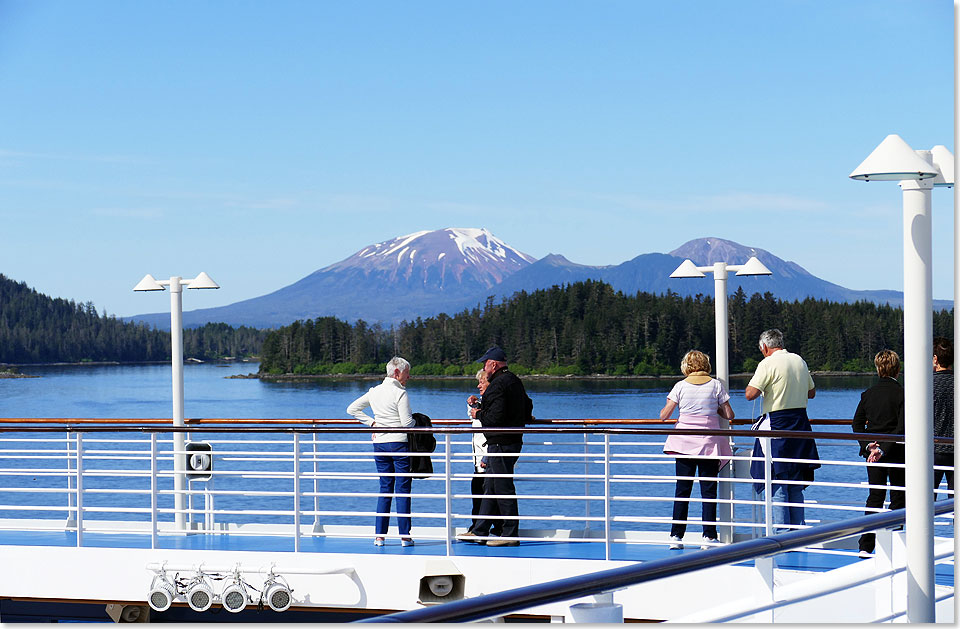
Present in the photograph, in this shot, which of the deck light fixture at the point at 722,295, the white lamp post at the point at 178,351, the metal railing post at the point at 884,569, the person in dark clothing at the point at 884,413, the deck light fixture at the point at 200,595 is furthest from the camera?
the white lamp post at the point at 178,351

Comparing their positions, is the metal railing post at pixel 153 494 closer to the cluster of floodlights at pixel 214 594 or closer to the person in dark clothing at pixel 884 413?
the cluster of floodlights at pixel 214 594

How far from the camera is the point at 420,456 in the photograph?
7523 millimetres

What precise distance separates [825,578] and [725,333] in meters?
4.40

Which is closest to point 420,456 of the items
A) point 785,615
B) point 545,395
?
point 785,615

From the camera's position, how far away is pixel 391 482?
25.1 ft

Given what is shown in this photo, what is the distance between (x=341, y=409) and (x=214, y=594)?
66.3m

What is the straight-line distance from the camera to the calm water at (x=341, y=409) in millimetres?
33688

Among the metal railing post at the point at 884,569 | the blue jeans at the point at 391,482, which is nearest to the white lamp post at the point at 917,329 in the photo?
the metal railing post at the point at 884,569

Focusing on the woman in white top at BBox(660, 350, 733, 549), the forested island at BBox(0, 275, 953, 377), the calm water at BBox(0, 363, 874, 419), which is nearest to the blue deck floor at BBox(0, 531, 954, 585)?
the woman in white top at BBox(660, 350, 733, 549)

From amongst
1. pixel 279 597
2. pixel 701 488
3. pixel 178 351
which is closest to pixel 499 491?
pixel 701 488

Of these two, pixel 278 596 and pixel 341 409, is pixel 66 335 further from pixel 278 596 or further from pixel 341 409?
pixel 278 596

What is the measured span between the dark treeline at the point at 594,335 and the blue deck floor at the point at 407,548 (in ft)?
288

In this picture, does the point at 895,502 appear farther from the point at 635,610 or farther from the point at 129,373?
the point at 129,373

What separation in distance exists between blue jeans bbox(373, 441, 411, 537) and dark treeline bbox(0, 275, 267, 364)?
131m
